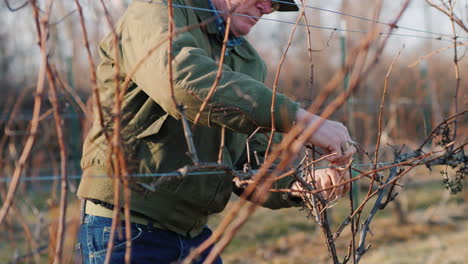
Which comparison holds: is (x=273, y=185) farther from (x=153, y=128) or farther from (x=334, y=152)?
(x=334, y=152)

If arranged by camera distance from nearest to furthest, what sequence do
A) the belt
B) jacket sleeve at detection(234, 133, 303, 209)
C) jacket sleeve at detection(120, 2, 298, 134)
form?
jacket sleeve at detection(120, 2, 298, 134)
the belt
jacket sleeve at detection(234, 133, 303, 209)

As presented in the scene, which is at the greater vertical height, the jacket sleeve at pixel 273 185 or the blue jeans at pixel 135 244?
the jacket sleeve at pixel 273 185

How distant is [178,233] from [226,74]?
0.92 metres

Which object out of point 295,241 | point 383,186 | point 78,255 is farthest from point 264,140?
point 295,241

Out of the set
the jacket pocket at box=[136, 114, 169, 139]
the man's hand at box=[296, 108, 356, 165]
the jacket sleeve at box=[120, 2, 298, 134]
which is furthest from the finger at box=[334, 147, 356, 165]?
the jacket pocket at box=[136, 114, 169, 139]

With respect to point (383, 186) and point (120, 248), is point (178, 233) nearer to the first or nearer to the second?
point (120, 248)

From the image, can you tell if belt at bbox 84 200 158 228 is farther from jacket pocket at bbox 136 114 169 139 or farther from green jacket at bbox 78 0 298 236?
jacket pocket at bbox 136 114 169 139

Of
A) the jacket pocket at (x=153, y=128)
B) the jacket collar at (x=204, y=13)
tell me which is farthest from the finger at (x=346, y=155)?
the jacket collar at (x=204, y=13)

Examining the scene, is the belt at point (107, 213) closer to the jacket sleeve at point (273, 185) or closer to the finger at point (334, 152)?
the jacket sleeve at point (273, 185)

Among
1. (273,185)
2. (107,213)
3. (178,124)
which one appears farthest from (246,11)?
(107,213)

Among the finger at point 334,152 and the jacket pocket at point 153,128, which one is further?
the jacket pocket at point 153,128

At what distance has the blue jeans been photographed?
6.38 ft

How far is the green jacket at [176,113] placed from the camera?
1391 millimetres

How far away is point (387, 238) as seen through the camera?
6410mm
